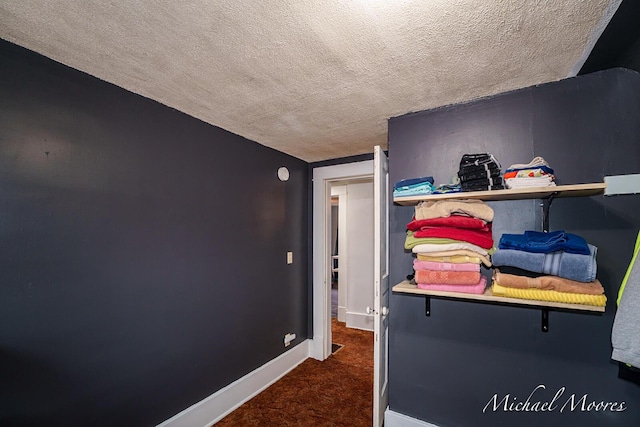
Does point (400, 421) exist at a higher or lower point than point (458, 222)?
lower

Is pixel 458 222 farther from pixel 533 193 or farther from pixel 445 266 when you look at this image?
pixel 533 193

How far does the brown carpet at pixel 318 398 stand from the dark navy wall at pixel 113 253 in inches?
13.6

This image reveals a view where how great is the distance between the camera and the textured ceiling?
3.37 feet

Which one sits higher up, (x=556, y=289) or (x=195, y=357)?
(x=556, y=289)

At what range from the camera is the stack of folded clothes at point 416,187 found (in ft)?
5.42

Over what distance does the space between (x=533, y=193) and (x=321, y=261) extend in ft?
7.37

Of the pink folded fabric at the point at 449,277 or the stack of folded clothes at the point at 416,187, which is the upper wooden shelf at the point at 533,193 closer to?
the stack of folded clothes at the point at 416,187

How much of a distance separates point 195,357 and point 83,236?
1166 mm

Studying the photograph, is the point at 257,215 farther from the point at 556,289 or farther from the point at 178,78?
the point at 556,289

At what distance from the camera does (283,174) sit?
2902 mm

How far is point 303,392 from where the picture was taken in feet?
8.25

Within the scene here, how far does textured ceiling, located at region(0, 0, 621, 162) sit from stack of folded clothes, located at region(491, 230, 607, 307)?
92cm

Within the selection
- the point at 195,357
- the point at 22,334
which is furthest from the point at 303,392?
the point at 22,334

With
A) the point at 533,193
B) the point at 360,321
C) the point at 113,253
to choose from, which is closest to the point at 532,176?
the point at 533,193
